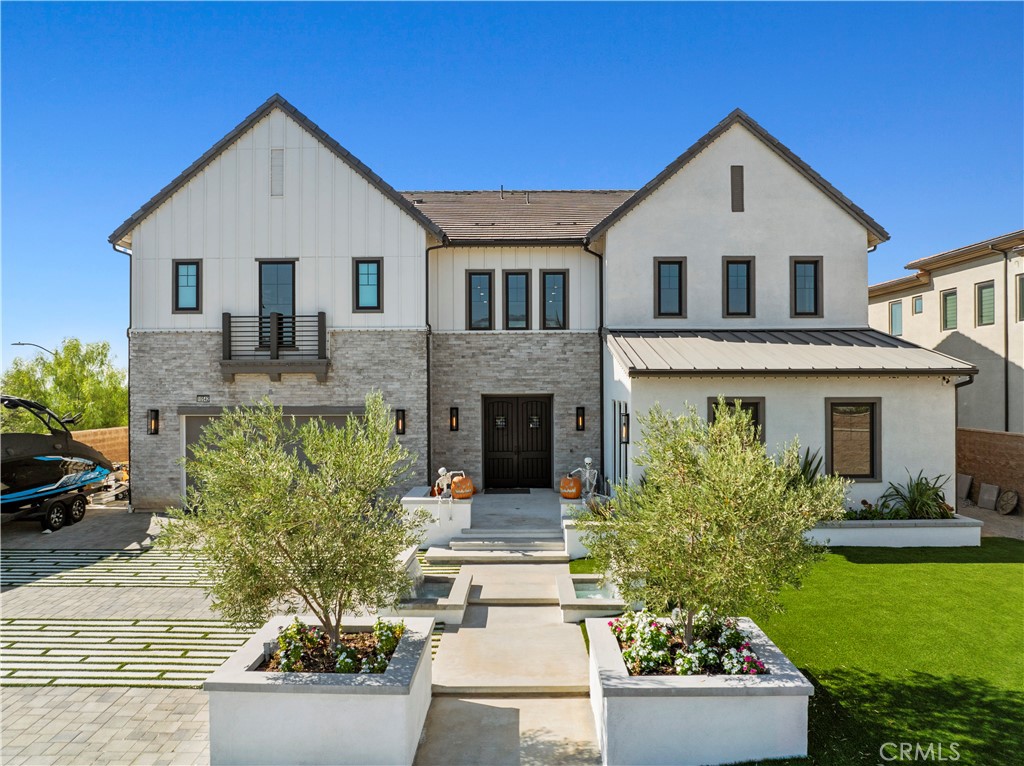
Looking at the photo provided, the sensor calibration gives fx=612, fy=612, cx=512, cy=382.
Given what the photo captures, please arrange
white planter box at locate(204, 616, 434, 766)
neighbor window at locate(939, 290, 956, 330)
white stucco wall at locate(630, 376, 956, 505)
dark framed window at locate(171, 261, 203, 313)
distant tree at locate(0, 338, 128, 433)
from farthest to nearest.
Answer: distant tree at locate(0, 338, 128, 433) → neighbor window at locate(939, 290, 956, 330) → dark framed window at locate(171, 261, 203, 313) → white stucco wall at locate(630, 376, 956, 505) → white planter box at locate(204, 616, 434, 766)

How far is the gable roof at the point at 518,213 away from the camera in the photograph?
15.7m

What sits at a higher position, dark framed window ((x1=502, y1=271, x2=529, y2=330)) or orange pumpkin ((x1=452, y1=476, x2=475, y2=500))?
dark framed window ((x1=502, y1=271, x2=529, y2=330))

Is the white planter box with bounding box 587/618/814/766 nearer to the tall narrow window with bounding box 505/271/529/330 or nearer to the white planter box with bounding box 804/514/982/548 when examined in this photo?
the white planter box with bounding box 804/514/982/548

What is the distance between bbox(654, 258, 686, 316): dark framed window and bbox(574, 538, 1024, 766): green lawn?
22.2 ft

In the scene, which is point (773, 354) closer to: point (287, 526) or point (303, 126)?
point (287, 526)

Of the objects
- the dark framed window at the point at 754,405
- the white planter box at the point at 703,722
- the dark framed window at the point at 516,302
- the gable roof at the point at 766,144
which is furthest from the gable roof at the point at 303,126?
the white planter box at the point at 703,722

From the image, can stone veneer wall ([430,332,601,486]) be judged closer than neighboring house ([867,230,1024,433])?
Yes

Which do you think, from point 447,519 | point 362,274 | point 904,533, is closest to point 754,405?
point 904,533

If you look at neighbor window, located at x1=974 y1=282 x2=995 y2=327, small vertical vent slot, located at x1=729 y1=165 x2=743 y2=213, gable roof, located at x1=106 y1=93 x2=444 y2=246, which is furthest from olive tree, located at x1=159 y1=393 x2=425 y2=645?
neighbor window, located at x1=974 y1=282 x2=995 y2=327

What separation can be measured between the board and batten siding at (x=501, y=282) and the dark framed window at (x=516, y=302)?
0.39ft

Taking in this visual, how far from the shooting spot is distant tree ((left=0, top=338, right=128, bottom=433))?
32844 millimetres

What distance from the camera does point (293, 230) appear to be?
14.6m

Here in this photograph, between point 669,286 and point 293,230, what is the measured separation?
9.22m

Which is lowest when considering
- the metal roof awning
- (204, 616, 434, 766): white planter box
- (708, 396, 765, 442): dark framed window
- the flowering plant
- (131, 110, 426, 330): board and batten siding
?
(204, 616, 434, 766): white planter box
